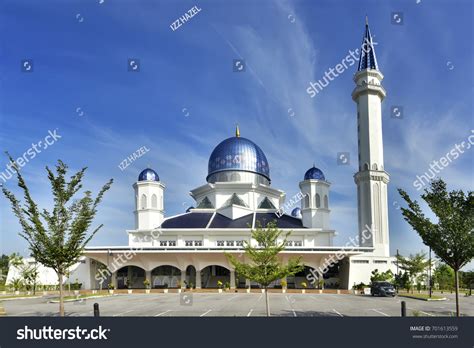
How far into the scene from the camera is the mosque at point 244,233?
55688 millimetres

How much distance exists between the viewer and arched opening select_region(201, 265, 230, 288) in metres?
A: 60.4

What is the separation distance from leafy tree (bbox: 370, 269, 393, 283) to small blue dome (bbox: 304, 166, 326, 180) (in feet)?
49.4

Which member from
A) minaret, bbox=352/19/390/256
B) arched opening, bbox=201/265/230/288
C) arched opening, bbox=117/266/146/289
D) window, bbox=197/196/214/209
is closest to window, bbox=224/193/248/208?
window, bbox=197/196/214/209

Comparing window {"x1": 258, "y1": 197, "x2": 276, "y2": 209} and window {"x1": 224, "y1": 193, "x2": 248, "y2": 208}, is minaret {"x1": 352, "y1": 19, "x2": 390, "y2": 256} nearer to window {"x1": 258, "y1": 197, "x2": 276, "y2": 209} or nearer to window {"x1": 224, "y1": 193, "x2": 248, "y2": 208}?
window {"x1": 258, "y1": 197, "x2": 276, "y2": 209}

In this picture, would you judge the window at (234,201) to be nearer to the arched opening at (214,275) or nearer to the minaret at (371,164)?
the arched opening at (214,275)

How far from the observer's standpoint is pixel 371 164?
62.4 metres

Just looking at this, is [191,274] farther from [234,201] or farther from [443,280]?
[443,280]

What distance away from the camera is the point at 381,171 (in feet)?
204

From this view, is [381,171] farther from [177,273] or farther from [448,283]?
[177,273]

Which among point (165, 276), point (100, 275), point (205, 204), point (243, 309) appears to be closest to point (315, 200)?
point (205, 204)

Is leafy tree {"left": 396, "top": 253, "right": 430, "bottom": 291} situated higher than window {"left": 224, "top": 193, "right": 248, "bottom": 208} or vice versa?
window {"left": 224, "top": 193, "right": 248, "bottom": 208}

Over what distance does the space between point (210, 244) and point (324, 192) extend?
1807 centimetres

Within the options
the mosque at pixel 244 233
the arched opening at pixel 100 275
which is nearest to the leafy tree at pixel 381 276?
the mosque at pixel 244 233
